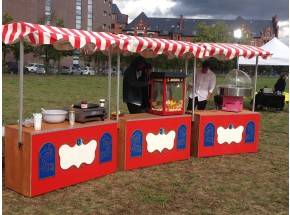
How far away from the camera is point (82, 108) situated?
19.0ft

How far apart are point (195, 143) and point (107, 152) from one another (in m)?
1.99

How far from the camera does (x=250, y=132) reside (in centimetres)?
791

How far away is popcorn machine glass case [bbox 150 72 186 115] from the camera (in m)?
6.80

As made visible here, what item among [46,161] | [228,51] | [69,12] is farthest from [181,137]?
[69,12]

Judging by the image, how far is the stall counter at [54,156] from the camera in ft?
16.3

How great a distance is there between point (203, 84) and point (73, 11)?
7186 centimetres

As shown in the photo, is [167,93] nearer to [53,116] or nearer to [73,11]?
[53,116]

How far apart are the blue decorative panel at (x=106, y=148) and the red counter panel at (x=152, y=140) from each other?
275 millimetres

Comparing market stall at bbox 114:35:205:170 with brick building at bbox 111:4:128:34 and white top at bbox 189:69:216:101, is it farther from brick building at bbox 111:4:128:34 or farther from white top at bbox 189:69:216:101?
brick building at bbox 111:4:128:34

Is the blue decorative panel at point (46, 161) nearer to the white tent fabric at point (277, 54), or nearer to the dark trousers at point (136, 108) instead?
the dark trousers at point (136, 108)

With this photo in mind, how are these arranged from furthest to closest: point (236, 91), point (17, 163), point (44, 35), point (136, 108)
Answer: point (236, 91) → point (136, 108) → point (17, 163) → point (44, 35)

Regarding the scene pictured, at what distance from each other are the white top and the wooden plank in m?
4.51

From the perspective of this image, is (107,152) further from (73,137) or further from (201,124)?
(201,124)

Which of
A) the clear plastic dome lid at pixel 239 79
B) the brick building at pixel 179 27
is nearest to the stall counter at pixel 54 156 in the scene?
the clear plastic dome lid at pixel 239 79
